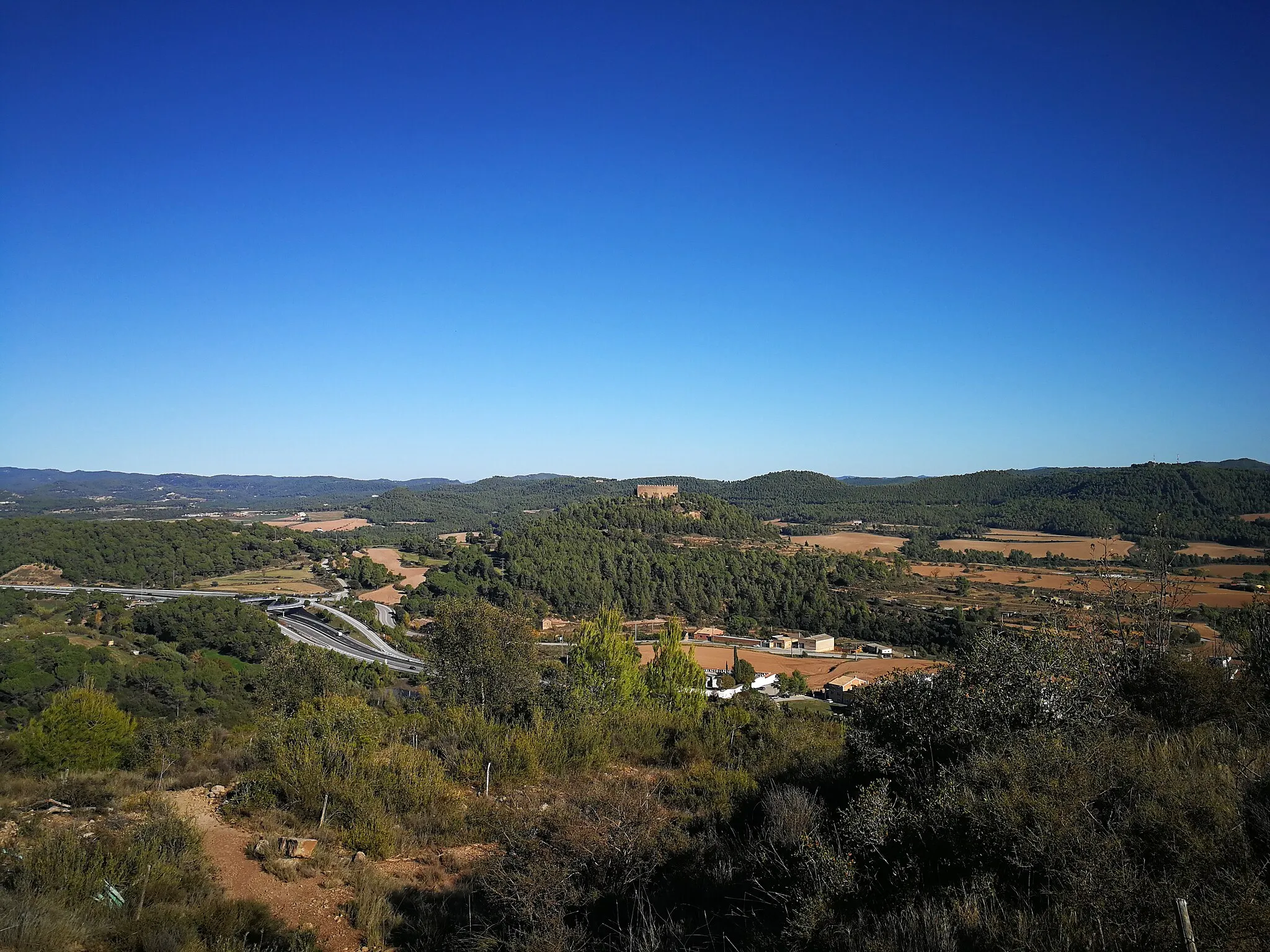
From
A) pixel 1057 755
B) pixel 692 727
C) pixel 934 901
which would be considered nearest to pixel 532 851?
pixel 934 901

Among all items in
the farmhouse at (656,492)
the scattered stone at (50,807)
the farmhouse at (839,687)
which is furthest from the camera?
the farmhouse at (656,492)

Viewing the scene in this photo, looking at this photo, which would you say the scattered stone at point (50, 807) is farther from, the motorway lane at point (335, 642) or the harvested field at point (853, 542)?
the harvested field at point (853, 542)

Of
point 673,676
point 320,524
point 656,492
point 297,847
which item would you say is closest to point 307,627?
point 673,676

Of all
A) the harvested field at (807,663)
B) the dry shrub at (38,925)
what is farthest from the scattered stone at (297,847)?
the harvested field at (807,663)

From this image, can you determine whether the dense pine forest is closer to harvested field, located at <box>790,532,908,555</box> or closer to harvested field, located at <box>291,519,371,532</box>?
harvested field, located at <box>790,532,908,555</box>

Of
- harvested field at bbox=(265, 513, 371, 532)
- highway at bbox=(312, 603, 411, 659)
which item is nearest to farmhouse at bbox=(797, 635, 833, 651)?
highway at bbox=(312, 603, 411, 659)
